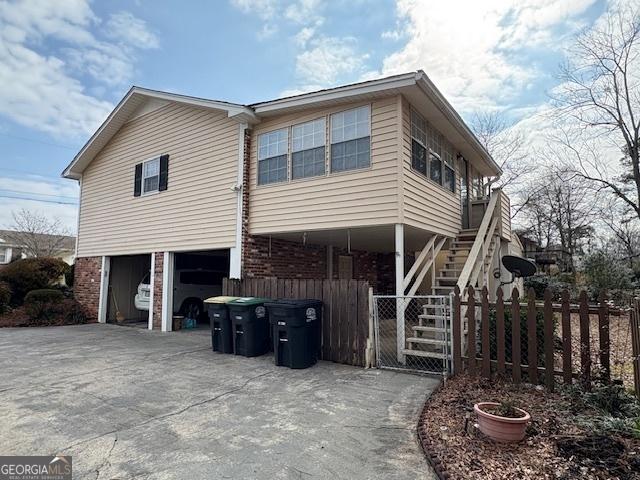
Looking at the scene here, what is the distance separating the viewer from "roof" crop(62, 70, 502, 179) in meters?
7.32

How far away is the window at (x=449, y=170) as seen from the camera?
10253 mm

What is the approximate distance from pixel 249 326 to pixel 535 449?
5335 millimetres

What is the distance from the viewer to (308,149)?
8.71 m

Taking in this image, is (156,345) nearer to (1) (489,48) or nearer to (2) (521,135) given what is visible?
(1) (489,48)

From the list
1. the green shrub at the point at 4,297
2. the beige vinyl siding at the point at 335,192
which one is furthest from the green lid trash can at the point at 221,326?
the green shrub at the point at 4,297

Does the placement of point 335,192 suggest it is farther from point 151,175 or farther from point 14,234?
point 14,234

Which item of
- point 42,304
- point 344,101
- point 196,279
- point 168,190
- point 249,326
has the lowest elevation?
point 42,304

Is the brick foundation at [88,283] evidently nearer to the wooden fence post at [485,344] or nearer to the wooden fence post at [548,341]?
the wooden fence post at [485,344]

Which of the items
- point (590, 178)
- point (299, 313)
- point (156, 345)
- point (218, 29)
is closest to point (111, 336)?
point (156, 345)

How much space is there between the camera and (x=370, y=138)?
776cm

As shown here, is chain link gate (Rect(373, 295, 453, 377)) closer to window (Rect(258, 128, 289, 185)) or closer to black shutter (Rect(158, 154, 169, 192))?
Answer: window (Rect(258, 128, 289, 185))

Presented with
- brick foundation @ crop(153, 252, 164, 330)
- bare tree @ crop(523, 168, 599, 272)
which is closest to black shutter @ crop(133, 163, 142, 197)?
brick foundation @ crop(153, 252, 164, 330)

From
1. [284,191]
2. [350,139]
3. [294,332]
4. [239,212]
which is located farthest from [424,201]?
[239,212]

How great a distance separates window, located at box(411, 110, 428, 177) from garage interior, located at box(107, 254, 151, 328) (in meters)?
10.7
